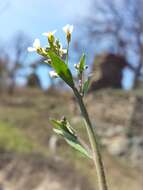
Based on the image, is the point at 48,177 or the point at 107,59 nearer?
the point at 48,177

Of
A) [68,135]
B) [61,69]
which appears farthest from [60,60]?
[68,135]

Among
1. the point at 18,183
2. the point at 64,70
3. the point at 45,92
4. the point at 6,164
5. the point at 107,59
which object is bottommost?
the point at 64,70

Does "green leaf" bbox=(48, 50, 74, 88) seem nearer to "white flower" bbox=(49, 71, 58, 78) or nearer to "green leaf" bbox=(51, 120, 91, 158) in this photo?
"white flower" bbox=(49, 71, 58, 78)

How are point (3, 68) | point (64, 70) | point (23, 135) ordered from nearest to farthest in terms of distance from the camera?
1. point (64, 70)
2. point (23, 135)
3. point (3, 68)

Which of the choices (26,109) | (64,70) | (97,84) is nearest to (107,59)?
(97,84)

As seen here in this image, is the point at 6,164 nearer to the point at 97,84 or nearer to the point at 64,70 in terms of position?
the point at 97,84
